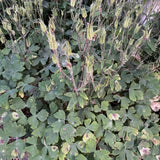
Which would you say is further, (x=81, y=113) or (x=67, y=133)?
(x=81, y=113)

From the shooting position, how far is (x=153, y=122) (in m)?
1.28

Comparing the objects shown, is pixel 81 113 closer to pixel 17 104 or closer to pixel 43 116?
pixel 43 116

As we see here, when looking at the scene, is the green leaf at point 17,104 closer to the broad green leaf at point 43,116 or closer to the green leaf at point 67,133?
the broad green leaf at point 43,116

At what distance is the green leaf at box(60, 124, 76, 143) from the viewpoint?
3.60ft

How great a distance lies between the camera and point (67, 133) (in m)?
1.11

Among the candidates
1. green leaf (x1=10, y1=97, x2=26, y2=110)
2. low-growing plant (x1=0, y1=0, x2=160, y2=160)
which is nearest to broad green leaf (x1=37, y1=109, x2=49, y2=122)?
low-growing plant (x1=0, y1=0, x2=160, y2=160)

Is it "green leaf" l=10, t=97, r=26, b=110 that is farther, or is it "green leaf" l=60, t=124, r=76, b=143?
"green leaf" l=10, t=97, r=26, b=110

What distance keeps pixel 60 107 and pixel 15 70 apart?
41 centimetres

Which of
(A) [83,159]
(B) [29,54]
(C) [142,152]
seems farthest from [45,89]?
(C) [142,152]

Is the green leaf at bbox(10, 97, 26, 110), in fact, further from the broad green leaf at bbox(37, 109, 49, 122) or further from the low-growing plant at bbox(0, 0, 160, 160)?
the broad green leaf at bbox(37, 109, 49, 122)

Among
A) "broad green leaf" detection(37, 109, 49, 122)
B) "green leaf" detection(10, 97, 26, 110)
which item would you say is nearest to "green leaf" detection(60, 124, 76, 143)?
"broad green leaf" detection(37, 109, 49, 122)

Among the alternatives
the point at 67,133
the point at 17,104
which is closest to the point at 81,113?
the point at 67,133

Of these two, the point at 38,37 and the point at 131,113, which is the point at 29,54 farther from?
the point at 131,113

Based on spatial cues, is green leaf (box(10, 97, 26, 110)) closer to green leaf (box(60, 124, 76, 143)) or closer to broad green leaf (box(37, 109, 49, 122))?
broad green leaf (box(37, 109, 49, 122))
